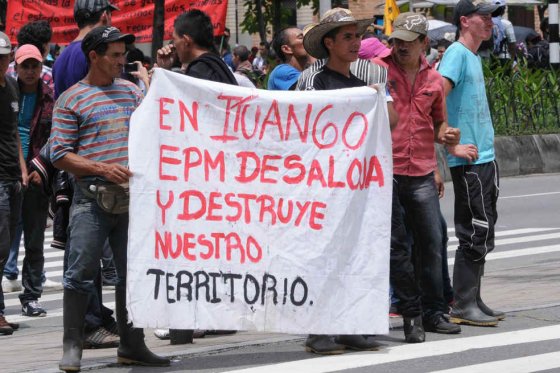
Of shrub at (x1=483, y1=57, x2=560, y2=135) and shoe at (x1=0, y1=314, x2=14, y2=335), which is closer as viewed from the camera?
shoe at (x1=0, y1=314, x2=14, y2=335)

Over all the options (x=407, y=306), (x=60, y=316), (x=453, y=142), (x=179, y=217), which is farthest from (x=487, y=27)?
(x=60, y=316)

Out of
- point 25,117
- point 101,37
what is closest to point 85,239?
point 101,37

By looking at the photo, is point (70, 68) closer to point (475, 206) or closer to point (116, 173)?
point (116, 173)

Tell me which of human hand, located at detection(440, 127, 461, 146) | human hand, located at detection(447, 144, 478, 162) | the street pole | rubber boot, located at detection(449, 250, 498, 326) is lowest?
rubber boot, located at detection(449, 250, 498, 326)

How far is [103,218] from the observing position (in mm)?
7379

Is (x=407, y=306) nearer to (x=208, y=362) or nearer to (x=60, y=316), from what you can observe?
(x=208, y=362)

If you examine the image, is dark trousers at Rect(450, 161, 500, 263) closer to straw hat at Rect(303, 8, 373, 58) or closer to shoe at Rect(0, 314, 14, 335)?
straw hat at Rect(303, 8, 373, 58)

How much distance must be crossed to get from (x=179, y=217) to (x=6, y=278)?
15.1 ft

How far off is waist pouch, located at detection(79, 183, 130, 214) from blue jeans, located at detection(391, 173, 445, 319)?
160 centimetres

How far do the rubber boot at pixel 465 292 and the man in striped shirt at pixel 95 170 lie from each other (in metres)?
2.02

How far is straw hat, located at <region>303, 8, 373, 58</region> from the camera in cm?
782

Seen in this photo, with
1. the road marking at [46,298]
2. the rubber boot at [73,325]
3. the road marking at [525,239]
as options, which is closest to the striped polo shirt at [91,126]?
the rubber boot at [73,325]

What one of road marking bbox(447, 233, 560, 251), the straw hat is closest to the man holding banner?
the straw hat

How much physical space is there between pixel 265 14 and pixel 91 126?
21.4 meters
